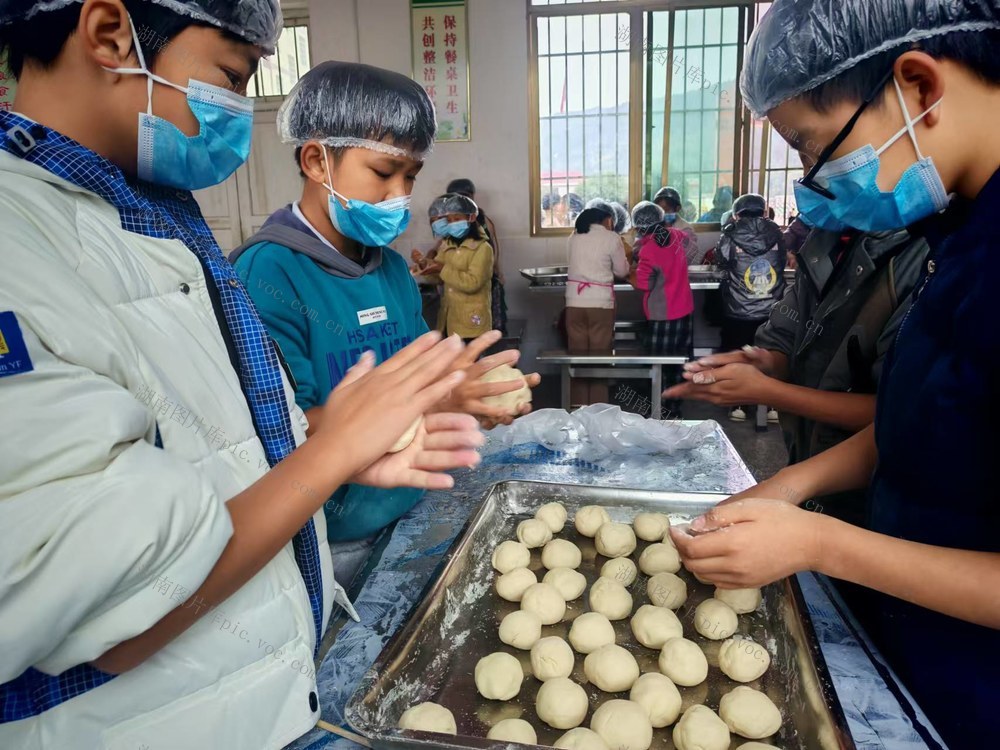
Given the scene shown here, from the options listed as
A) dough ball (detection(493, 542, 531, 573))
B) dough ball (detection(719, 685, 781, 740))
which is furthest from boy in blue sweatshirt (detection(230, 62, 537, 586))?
dough ball (detection(719, 685, 781, 740))

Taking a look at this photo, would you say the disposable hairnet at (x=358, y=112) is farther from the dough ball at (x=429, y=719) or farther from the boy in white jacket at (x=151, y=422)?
the dough ball at (x=429, y=719)

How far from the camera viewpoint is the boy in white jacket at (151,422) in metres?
0.58

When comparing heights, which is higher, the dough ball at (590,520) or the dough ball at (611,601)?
the dough ball at (590,520)

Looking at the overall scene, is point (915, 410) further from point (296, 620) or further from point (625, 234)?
point (625, 234)

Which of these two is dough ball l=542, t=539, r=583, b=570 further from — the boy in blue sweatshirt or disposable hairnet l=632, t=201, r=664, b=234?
disposable hairnet l=632, t=201, r=664, b=234

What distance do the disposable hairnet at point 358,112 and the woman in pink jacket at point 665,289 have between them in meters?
3.97

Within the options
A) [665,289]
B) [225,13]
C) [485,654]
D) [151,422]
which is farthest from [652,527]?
[665,289]

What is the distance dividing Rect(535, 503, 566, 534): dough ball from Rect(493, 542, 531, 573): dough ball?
0.12m

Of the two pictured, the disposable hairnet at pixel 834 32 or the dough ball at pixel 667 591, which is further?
the dough ball at pixel 667 591

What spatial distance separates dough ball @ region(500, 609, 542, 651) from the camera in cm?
127

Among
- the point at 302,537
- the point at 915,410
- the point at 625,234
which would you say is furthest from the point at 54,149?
the point at 625,234

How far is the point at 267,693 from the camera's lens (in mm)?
876

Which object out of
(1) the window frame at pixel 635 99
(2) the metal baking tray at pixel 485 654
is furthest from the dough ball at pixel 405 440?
(1) the window frame at pixel 635 99

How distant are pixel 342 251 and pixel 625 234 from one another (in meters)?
5.35
